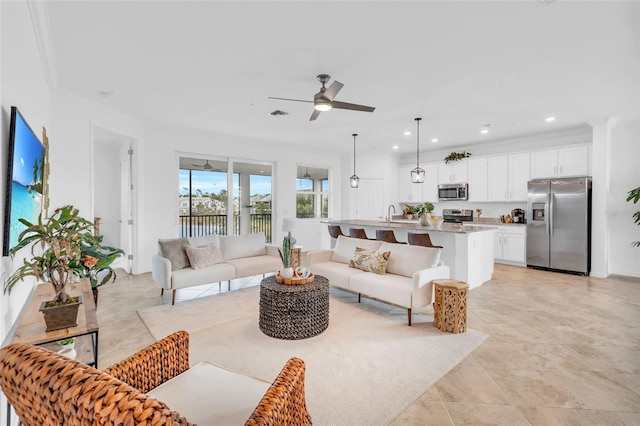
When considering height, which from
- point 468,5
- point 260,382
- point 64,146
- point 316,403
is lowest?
point 316,403

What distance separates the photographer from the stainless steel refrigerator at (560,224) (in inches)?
216

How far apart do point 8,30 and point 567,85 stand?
5111 mm

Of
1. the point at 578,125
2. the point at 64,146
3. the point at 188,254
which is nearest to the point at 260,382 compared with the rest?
the point at 188,254

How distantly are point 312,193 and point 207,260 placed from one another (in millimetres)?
4298

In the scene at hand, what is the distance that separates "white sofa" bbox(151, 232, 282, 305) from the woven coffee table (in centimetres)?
145

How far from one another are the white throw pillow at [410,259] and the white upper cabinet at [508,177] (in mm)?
4085

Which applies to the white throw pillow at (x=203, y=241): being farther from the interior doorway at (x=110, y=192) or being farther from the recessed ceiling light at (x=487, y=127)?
the recessed ceiling light at (x=487, y=127)

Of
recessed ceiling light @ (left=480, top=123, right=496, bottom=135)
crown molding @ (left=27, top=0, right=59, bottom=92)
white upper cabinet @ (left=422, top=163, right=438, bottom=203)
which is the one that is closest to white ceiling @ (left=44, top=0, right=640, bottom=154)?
crown molding @ (left=27, top=0, right=59, bottom=92)

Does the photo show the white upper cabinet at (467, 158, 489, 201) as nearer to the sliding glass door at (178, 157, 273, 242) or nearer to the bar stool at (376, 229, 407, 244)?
the bar stool at (376, 229, 407, 244)

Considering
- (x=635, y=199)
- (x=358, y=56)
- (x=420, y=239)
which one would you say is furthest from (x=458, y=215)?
(x=358, y=56)

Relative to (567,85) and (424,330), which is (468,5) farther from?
(424,330)

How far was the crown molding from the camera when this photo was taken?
2268mm

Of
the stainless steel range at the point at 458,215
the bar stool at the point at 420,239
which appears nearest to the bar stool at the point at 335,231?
the bar stool at the point at 420,239

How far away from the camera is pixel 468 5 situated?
226 centimetres
